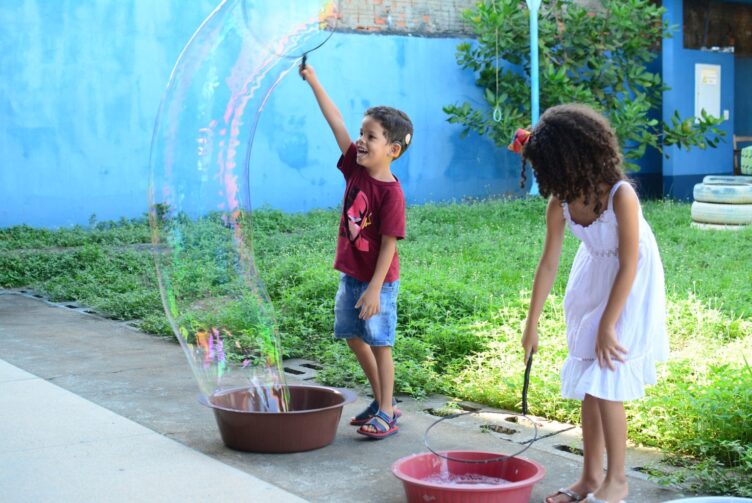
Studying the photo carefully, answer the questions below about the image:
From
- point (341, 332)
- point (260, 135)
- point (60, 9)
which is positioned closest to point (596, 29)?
point (260, 135)

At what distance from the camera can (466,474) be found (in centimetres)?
326

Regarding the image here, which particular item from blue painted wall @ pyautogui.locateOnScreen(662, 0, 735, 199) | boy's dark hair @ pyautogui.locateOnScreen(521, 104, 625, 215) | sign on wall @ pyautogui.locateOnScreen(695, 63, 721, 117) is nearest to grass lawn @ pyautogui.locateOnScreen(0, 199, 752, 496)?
boy's dark hair @ pyautogui.locateOnScreen(521, 104, 625, 215)

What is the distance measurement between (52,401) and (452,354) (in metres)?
2.10

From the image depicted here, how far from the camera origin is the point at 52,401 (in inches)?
176

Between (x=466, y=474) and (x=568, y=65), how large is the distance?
10.8 metres

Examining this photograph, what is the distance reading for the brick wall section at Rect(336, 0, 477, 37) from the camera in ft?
41.9

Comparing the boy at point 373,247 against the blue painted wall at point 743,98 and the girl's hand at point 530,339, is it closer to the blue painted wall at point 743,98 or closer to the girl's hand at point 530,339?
the girl's hand at point 530,339

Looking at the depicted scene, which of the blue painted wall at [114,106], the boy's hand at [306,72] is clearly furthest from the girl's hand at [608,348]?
the blue painted wall at [114,106]

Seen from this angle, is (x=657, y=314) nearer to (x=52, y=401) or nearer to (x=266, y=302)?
(x=266, y=302)

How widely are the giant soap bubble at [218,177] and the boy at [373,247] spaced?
0.21 meters

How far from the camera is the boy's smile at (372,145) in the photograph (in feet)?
12.9

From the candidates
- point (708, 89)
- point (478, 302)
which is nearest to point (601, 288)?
point (478, 302)

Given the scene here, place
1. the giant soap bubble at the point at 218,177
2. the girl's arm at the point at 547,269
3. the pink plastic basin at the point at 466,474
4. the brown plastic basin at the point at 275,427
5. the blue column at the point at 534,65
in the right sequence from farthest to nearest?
1. the blue column at the point at 534,65
2. the giant soap bubble at the point at 218,177
3. the brown plastic basin at the point at 275,427
4. the girl's arm at the point at 547,269
5. the pink plastic basin at the point at 466,474

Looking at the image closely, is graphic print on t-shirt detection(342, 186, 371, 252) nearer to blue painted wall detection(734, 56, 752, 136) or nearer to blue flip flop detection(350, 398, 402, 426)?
blue flip flop detection(350, 398, 402, 426)
